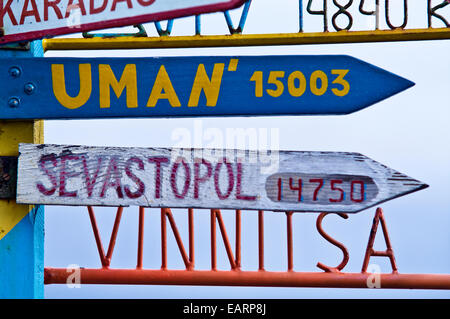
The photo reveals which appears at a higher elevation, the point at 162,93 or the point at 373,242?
the point at 162,93

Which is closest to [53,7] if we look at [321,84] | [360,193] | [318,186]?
[321,84]

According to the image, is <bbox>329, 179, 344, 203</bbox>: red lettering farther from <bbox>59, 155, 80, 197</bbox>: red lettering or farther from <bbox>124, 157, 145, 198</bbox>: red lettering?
<bbox>59, 155, 80, 197</bbox>: red lettering

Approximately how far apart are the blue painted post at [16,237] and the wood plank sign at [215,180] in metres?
0.26

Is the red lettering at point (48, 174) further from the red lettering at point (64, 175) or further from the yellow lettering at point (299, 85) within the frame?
the yellow lettering at point (299, 85)

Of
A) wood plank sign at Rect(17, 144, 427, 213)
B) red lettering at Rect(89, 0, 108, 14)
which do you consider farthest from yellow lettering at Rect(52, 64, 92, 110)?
red lettering at Rect(89, 0, 108, 14)

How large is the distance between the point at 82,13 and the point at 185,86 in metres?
0.75

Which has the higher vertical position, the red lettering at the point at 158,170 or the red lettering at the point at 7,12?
the red lettering at the point at 7,12

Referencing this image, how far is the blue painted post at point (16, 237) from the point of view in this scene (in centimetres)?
437

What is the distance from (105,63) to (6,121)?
0.75 metres

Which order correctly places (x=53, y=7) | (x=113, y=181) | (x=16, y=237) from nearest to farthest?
(x=53, y=7), (x=113, y=181), (x=16, y=237)

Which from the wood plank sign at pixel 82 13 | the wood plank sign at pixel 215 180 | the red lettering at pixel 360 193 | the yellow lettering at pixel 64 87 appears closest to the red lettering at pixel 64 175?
the wood plank sign at pixel 215 180

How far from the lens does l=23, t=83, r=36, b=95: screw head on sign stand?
4254 millimetres

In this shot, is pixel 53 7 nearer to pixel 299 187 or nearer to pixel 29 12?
pixel 29 12

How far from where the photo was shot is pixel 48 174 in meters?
4.16
